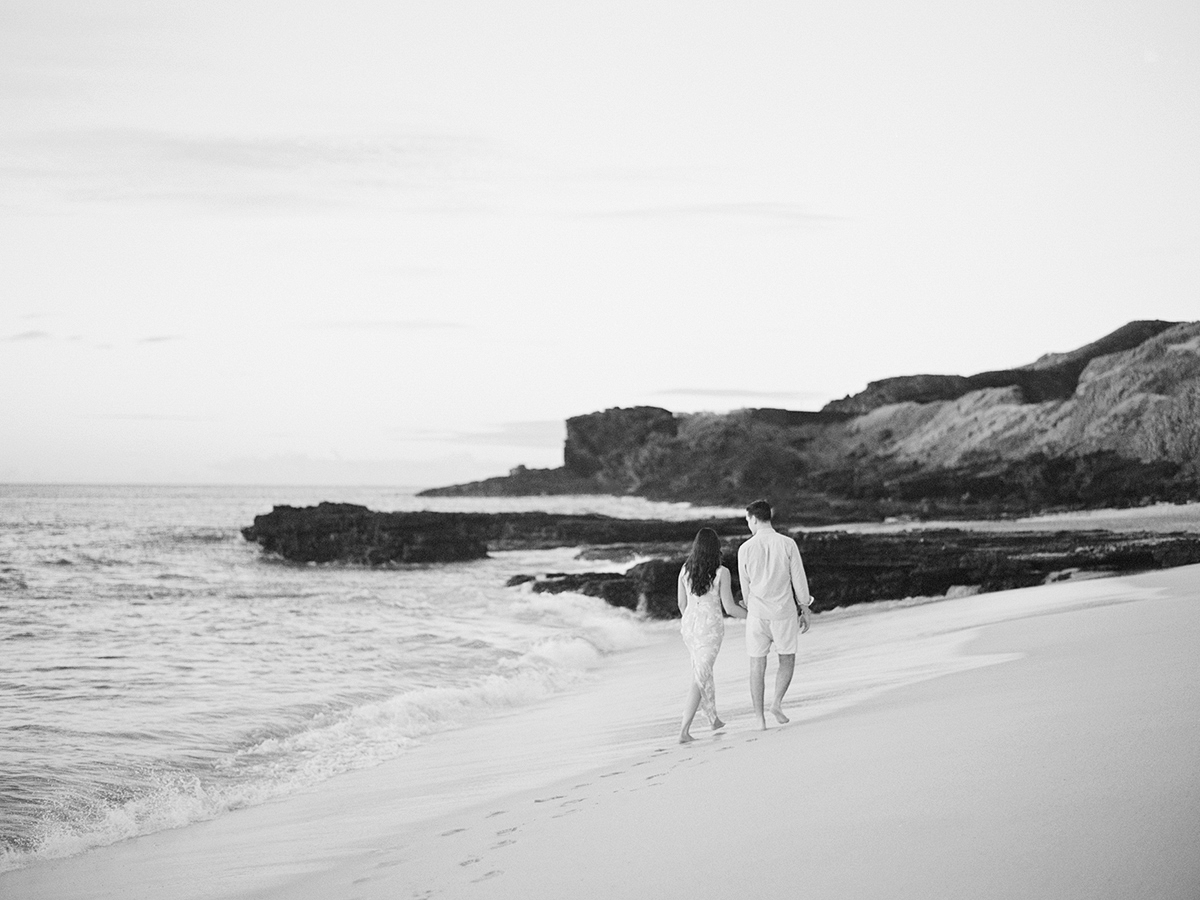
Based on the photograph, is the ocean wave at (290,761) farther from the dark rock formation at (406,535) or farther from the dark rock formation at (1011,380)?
the dark rock formation at (1011,380)

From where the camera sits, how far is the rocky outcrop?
1866 cm

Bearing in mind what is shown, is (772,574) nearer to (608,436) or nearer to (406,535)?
(406,535)

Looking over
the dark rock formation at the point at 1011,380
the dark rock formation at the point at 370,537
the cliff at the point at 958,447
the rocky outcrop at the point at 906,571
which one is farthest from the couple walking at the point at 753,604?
the dark rock formation at the point at 1011,380

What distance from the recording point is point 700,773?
553 centimetres

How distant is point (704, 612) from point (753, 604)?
0.37 meters

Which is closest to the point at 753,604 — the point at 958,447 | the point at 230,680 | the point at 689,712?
the point at 689,712

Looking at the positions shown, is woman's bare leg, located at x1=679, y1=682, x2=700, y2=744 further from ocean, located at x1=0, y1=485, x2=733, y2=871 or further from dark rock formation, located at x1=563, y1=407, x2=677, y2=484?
dark rock formation, located at x1=563, y1=407, x2=677, y2=484

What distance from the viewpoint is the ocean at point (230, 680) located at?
280 inches

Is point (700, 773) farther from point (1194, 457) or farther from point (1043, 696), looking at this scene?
point (1194, 457)

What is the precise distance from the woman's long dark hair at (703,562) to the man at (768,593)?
20 centimetres

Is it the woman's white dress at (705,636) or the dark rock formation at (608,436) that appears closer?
the woman's white dress at (705,636)

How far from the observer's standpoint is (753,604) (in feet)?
22.5

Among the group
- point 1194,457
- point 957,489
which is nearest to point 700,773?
point 957,489

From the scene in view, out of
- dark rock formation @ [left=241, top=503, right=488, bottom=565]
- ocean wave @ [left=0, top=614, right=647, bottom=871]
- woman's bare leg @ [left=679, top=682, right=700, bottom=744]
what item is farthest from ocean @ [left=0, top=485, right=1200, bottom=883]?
dark rock formation @ [left=241, top=503, right=488, bottom=565]
